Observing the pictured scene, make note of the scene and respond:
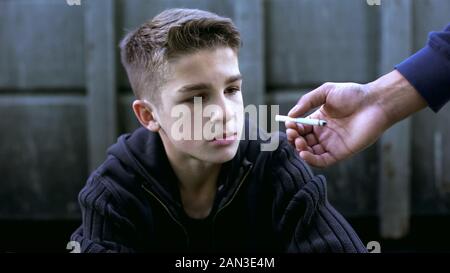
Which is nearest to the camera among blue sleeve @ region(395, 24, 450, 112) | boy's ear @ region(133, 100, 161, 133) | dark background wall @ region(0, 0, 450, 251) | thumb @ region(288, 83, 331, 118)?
blue sleeve @ region(395, 24, 450, 112)

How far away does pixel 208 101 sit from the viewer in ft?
3.34

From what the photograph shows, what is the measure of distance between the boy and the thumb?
72mm

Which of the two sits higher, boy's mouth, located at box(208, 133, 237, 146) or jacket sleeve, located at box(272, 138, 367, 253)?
boy's mouth, located at box(208, 133, 237, 146)

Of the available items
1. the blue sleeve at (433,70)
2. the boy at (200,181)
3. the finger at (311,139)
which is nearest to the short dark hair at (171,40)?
the boy at (200,181)

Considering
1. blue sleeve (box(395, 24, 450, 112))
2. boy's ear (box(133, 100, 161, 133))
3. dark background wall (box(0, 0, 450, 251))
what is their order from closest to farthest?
1. blue sleeve (box(395, 24, 450, 112))
2. boy's ear (box(133, 100, 161, 133))
3. dark background wall (box(0, 0, 450, 251))

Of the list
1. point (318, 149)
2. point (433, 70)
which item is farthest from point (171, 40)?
point (433, 70)

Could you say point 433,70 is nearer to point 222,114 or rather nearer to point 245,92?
point 222,114

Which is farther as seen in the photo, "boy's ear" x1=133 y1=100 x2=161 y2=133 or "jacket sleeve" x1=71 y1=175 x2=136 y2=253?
"boy's ear" x1=133 y1=100 x2=161 y2=133

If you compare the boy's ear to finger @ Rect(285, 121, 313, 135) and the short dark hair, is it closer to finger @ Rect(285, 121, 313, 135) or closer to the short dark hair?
the short dark hair

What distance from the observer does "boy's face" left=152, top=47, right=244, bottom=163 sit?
102cm

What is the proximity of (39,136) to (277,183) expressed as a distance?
0.84 metres

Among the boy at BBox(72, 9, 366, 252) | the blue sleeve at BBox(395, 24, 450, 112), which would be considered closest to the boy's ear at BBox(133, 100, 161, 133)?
the boy at BBox(72, 9, 366, 252)

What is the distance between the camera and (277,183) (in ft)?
3.39
